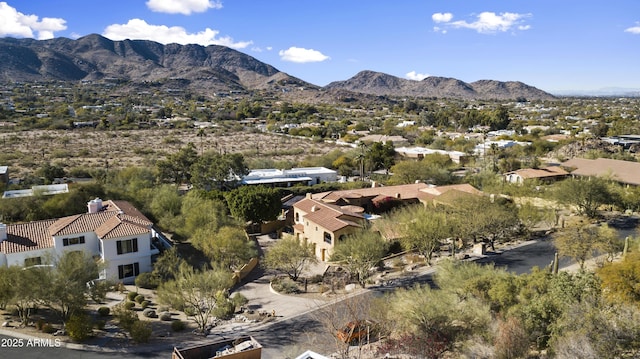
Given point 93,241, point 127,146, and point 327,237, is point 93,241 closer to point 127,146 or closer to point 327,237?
point 327,237

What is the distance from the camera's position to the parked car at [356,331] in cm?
2125

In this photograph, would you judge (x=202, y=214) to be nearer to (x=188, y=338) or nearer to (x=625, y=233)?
(x=188, y=338)

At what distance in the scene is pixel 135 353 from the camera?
68.8ft

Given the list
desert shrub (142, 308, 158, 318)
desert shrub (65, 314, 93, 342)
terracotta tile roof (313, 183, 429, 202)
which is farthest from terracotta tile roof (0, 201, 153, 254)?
terracotta tile roof (313, 183, 429, 202)

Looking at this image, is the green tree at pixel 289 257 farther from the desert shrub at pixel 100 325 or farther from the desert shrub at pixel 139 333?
the desert shrub at pixel 100 325

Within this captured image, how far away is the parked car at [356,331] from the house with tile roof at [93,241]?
1472cm

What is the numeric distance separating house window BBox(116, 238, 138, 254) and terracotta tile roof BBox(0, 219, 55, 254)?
3.92 metres

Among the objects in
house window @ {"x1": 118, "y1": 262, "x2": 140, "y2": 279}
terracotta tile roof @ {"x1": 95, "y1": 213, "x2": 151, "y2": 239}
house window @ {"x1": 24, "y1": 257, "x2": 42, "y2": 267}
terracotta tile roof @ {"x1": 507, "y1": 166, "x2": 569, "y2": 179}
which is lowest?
house window @ {"x1": 118, "y1": 262, "x2": 140, "y2": 279}

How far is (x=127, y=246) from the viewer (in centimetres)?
2973

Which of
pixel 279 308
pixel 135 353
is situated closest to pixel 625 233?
pixel 279 308

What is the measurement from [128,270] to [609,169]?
51.8 meters

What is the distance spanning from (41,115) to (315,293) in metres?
132

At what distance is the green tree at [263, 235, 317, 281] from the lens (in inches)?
1182

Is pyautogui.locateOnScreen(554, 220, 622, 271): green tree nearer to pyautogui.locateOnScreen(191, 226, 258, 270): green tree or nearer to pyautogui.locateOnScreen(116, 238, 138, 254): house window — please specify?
pyautogui.locateOnScreen(191, 226, 258, 270): green tree
